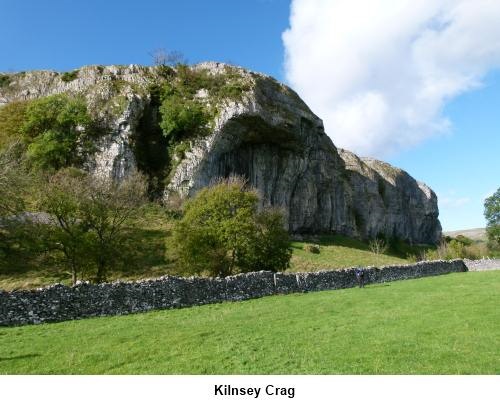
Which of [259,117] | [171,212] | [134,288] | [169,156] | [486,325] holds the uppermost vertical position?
[259,117]

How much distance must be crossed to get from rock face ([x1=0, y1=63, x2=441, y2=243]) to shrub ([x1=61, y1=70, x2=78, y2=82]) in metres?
0.80

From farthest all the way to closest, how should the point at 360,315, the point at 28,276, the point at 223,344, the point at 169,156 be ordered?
the point at 169,156 → the point at 28,276 → the point at 360,315 → the point at 223,344

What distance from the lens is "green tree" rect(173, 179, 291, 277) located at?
108ft

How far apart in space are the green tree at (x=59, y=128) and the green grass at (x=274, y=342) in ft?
137

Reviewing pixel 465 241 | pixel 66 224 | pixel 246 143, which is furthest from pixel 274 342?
pixel 465 241

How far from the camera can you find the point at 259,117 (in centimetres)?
6619

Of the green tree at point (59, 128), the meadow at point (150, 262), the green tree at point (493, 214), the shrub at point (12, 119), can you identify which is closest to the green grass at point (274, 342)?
the meadow at point (150, 262)

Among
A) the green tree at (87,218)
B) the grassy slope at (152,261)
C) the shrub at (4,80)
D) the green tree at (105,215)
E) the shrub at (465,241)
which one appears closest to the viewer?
the green tree at (87,218)

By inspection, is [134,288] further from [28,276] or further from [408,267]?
[408,267]

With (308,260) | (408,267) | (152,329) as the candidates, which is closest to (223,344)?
(152,329)

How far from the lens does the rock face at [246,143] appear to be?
199ft

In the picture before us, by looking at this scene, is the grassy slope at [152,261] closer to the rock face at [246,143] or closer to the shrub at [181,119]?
the rock face at [246,143]

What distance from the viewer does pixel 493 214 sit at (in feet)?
313
